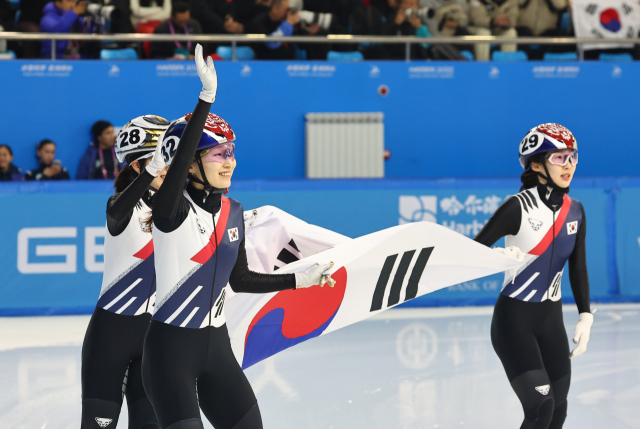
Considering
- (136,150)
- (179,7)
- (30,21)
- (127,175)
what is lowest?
(127,175)

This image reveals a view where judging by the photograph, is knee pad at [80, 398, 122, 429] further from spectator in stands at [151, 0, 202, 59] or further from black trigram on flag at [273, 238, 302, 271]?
spectator in stands at [151, 0, 202, 59]

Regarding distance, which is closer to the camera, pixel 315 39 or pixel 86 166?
pixel 86 166

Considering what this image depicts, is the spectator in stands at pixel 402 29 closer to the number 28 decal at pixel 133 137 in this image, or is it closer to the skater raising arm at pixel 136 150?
the skater raising arm at pixel 136 150

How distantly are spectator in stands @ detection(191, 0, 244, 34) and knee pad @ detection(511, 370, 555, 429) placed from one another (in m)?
8.28

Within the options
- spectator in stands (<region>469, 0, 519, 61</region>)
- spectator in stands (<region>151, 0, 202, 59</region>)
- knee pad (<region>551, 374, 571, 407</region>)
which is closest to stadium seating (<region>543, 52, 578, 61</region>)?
spectator in stands (<region>469, 0, 519, 61</region>)

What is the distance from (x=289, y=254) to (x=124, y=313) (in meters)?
1.08

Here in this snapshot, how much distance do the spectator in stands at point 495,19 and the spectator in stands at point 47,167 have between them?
6.16 metres

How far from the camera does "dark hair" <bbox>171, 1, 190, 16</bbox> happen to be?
35.0ft

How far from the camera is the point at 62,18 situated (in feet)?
34.0

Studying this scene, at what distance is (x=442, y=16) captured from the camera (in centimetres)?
1167

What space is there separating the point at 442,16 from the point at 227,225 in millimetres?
9439

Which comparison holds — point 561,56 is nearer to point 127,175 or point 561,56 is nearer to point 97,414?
point 127,175

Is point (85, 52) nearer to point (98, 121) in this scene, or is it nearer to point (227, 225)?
point (98, 121)

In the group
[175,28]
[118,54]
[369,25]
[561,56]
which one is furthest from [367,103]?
[118,54]
